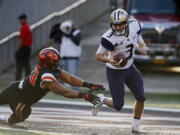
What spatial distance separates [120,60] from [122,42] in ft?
0.92

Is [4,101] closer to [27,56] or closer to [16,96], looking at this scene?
[16,96]

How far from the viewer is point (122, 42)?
10.7 m

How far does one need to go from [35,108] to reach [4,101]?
9.96ft

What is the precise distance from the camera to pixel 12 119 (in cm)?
1118

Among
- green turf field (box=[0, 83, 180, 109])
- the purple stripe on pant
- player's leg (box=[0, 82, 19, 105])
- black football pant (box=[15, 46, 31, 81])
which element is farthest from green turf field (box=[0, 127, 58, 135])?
black football pant (box=[15, 46, 31, 81])

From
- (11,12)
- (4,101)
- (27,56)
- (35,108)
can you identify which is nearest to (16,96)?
(4,101)

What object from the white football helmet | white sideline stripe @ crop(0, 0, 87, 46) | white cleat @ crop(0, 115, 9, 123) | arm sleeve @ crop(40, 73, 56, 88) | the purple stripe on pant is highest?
the white football helmet

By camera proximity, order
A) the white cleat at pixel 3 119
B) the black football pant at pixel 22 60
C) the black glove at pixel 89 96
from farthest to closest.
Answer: the black football pant at pixel 22 60, the white cleat at pixel 3 119, the black glove at pixel 89 96

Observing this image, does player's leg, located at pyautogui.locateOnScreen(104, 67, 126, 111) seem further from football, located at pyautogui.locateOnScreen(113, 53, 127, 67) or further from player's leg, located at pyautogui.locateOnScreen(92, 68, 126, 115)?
football, located at pyautogui.locateOnScreen(113, 53, 127, 67)

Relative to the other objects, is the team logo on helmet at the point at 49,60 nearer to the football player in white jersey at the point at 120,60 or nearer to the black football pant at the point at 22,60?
the football player in white jersey at the point at 120,60

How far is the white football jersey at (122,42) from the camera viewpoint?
35.0ft

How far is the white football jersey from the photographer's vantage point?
10664mm

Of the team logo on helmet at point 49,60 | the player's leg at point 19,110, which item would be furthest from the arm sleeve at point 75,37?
the team logo on helmet at point 49,60

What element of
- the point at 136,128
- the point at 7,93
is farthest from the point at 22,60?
the point at 136,128
